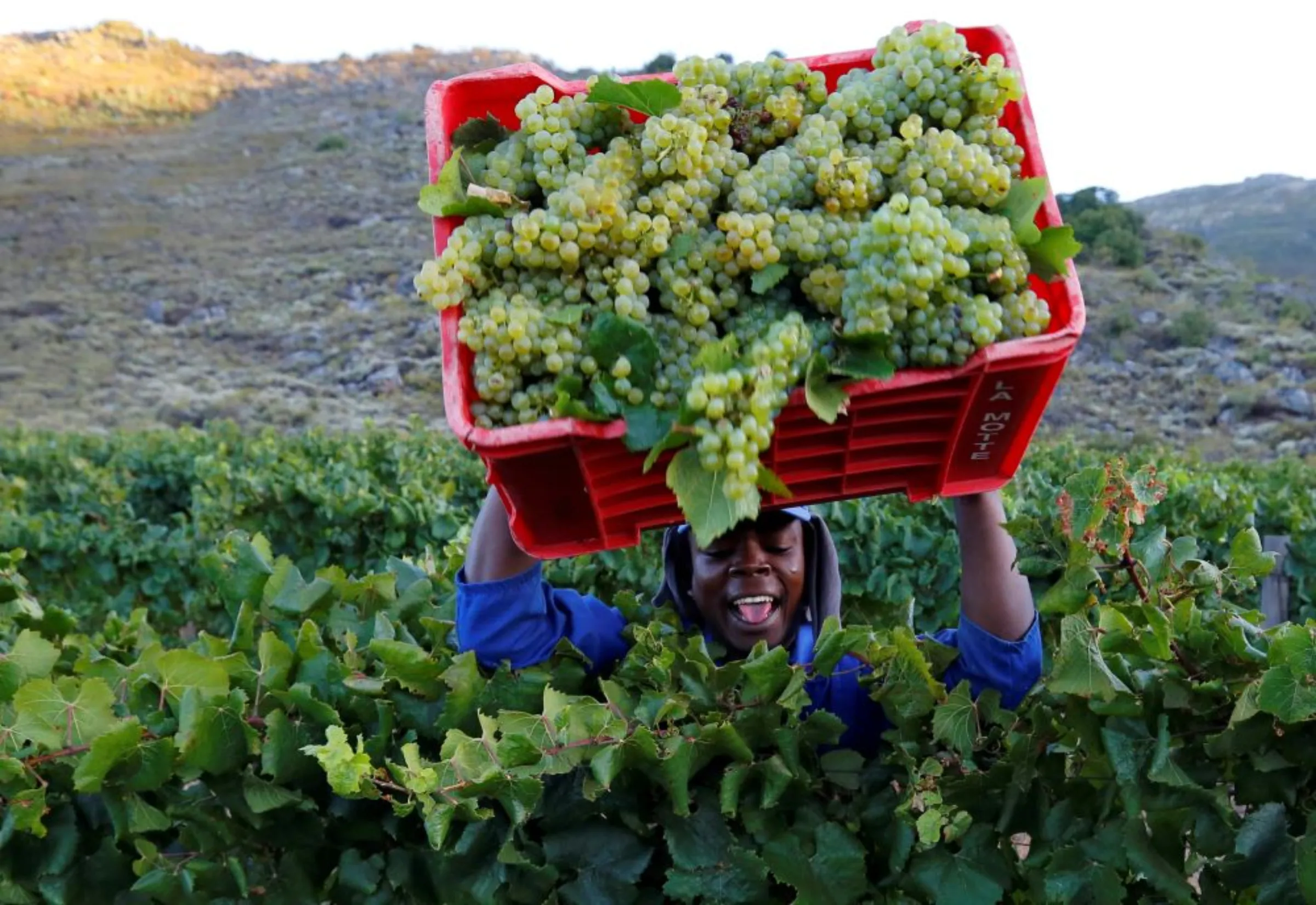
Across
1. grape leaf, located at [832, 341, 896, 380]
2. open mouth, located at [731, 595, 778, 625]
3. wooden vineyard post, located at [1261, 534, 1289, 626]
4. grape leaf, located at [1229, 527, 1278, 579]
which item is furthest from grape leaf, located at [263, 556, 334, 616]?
wooden vineyard post, located at [1261, 534, 1289, 626]

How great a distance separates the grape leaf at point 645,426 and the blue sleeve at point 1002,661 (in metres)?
0.86

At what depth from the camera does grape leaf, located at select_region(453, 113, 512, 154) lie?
93.6 inches

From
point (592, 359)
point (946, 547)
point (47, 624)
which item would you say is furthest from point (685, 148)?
point (946, 547)

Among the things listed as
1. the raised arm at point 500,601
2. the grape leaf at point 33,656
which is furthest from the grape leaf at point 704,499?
the grape leaf at point 33,656

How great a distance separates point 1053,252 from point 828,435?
457mm

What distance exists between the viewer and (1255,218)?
48.3 m

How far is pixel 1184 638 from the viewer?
2180 mm

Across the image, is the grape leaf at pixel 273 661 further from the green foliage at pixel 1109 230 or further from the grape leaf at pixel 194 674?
the green foliage at pixel 1109 230

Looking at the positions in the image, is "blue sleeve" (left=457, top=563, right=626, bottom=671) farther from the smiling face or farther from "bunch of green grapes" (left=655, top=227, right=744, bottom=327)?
"bunch of green grapes" (left=655, top=227, right=744, bottom=327)

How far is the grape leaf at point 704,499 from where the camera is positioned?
1.89 meters

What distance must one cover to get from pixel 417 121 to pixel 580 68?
665 cm

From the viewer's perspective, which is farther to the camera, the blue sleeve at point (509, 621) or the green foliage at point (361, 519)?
the green foliage at point (361, 519)

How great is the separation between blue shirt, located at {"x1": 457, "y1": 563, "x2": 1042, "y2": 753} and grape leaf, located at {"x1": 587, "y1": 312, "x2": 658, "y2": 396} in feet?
2.54

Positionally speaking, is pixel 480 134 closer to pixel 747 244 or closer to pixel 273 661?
pixel 747 244
